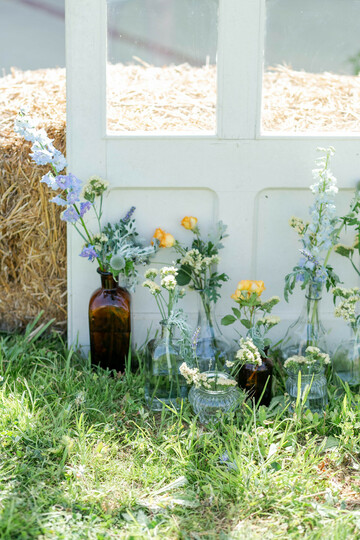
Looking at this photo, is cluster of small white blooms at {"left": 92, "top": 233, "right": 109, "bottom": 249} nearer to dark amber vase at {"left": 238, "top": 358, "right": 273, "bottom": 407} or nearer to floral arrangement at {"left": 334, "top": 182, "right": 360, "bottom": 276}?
dark amber vase at {"left": 238, "top": 358, "right": 273, "bottom": 407}

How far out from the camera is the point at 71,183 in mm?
1971

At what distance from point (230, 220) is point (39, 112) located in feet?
2.82

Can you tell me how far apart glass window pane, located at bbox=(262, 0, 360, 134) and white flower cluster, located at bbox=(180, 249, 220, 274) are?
0.53 metres

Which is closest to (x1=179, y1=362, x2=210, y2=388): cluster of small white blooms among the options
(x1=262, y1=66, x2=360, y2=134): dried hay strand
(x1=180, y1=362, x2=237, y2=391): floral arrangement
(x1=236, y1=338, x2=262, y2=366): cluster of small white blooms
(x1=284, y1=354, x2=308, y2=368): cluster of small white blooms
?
(x1=180, y1=362, x2=237, y2=391): floral arrangement

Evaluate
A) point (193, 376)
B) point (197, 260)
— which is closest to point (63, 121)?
point (197, 260)

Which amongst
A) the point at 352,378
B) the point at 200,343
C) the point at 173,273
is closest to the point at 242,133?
the point at 173,273

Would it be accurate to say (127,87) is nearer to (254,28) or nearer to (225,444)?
(254,28)

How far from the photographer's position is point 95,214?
2.15 m

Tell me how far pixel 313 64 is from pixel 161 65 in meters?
0.62

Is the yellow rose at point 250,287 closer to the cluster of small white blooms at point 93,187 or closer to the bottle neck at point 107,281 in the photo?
the bottle neck at point 107,281

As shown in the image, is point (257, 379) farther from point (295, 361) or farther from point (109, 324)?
point (109, 324)

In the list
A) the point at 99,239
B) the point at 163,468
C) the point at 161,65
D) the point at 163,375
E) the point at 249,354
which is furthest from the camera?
the point at 161,65

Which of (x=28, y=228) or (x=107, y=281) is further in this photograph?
(x=28, y=228)

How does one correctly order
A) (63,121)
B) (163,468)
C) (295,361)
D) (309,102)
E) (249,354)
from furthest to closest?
(309,102) → (63,121) → (295,361) → (249,354) → (163,468)
